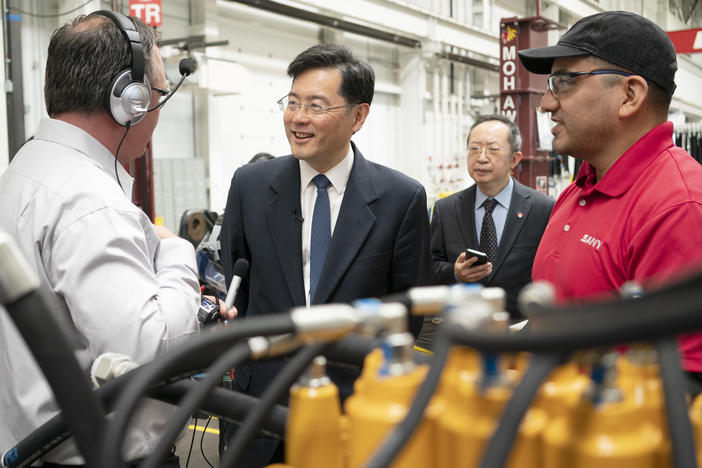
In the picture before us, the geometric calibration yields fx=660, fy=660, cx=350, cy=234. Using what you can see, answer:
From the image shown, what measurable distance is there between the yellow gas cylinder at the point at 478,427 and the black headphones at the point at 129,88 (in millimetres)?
1098

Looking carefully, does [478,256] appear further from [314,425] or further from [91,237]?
[314,425]

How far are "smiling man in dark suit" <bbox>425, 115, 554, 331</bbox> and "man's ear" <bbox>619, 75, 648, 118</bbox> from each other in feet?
4.79

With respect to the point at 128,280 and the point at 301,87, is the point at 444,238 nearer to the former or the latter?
the point at 301,87

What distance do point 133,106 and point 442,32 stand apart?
9.97 m

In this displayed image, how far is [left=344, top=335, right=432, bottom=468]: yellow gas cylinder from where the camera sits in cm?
55

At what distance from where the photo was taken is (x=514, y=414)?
0.47 metres

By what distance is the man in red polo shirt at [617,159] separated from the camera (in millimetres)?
1402

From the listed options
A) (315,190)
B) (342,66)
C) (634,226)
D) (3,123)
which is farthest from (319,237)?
(3,123)

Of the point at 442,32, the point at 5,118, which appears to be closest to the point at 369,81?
the point at 5,118

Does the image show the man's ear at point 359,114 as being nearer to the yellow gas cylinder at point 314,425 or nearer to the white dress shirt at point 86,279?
the white dress shirt at point 86,279

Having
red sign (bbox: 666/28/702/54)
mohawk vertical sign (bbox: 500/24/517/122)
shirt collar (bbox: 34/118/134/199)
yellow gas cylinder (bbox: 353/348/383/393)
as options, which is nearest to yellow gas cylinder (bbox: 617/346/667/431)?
A: yellow gas cylinder (bbox: 353/348/383/393)

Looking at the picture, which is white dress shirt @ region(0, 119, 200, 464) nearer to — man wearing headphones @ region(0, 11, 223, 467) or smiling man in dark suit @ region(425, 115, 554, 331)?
man wearing headphones @ region(0, 11, 223, 467)

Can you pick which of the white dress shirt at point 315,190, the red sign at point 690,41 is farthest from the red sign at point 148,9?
the red sign at point 690,41

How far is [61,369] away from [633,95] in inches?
58.4
